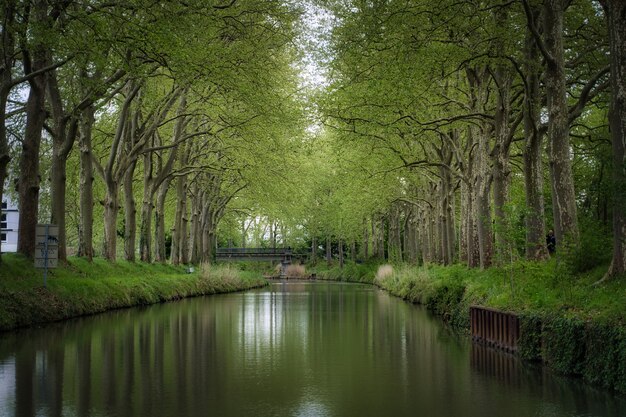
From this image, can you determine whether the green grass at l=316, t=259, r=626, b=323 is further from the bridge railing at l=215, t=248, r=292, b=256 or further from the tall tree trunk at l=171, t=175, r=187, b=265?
the bridge railing at l=215, t=248, r=292, b=256

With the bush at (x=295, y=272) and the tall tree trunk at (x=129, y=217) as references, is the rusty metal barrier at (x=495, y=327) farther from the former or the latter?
the bush at (x=295, y=272)

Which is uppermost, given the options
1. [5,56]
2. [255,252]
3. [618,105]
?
[5,56]

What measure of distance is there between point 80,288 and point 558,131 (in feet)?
50.5

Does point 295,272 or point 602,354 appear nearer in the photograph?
point 602,354

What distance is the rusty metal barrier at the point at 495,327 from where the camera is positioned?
13359mm

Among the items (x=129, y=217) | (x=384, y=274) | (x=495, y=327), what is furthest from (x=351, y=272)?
(x=495, y=327)

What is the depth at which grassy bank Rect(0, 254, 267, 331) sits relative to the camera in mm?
17375

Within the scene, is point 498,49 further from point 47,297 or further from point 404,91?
point 47,297

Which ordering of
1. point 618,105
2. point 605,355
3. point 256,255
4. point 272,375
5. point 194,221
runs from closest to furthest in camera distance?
1. point 605,355
2. point 272,375
3. point 618,105
4. point 194,221
5. point 256,255

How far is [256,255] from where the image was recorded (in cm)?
7850

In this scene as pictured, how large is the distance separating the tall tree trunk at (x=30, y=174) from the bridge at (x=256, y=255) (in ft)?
182

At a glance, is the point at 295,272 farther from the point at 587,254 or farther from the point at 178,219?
the point at 587,254

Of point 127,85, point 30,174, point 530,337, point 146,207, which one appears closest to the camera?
point 530,337

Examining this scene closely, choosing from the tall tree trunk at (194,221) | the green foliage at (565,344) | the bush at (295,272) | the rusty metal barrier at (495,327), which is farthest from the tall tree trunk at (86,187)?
the bush at (295,272)
